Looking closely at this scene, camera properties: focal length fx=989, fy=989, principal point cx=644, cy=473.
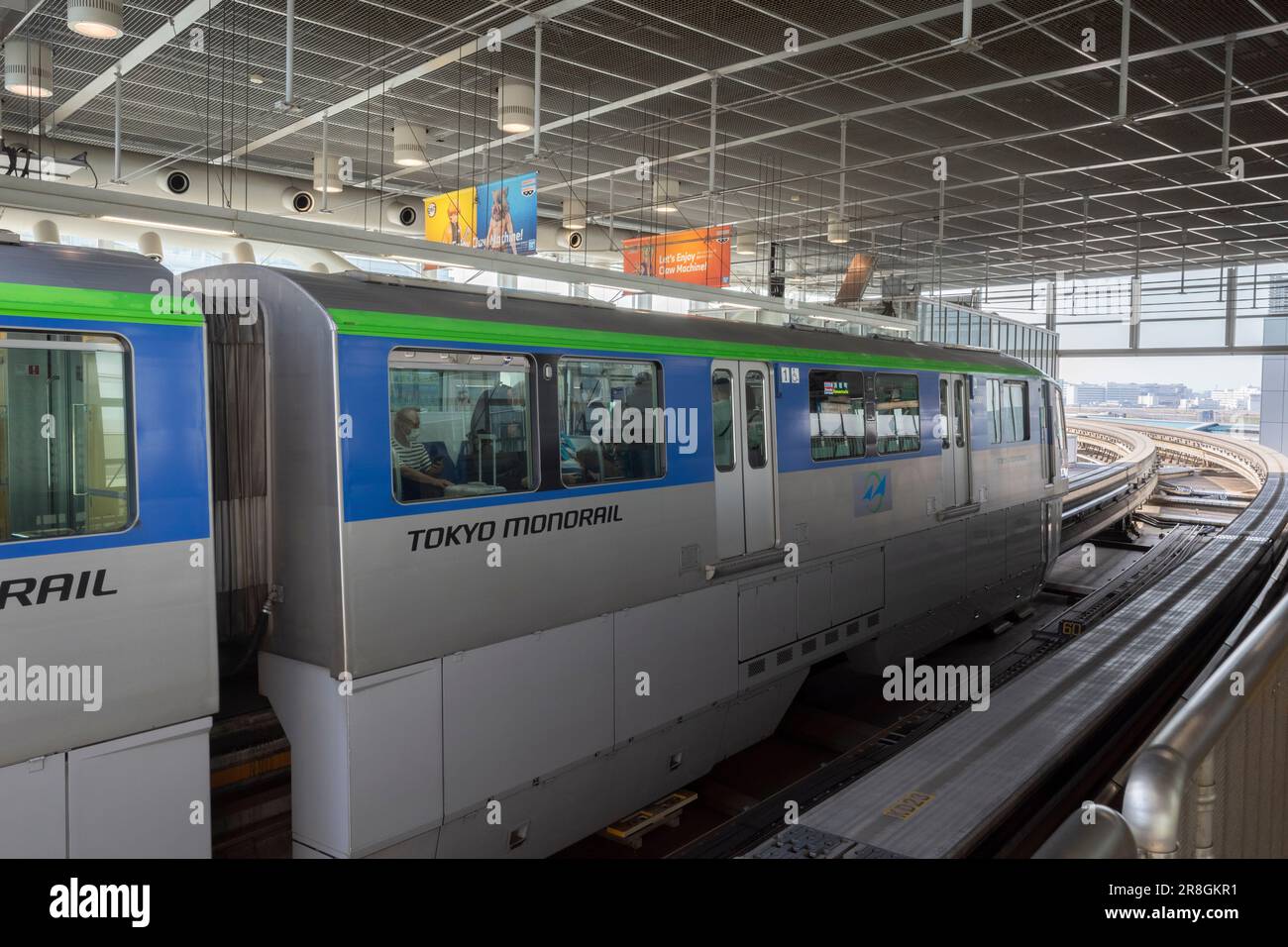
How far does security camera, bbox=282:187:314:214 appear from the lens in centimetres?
1905

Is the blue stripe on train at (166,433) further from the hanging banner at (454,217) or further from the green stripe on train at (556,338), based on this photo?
the hanging banner at (454,217)

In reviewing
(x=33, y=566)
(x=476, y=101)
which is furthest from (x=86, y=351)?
(x=476, y=101)

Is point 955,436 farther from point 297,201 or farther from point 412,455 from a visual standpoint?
point 297,201

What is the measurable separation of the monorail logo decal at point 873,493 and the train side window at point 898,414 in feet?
0.96

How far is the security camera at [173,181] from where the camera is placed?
17.6 m

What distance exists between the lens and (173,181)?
1767 centimetres

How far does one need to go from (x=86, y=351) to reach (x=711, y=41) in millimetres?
9407

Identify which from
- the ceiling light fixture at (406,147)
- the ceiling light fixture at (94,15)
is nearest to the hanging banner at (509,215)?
the ceiling light fixture at (406,147)

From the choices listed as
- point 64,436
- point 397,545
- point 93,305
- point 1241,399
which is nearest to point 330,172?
point 397,545

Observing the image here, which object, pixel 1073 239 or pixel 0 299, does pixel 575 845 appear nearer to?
pixel 0 299

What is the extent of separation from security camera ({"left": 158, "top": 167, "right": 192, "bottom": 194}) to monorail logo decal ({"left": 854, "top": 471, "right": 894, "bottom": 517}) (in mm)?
14123

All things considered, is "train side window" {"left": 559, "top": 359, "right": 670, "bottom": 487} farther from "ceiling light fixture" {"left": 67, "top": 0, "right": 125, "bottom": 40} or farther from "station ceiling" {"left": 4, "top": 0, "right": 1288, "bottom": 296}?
"ceiling light fixture" {"left": 67, "top": 0, "right": 125, "bottom": 40}

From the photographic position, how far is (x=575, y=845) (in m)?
6.99
